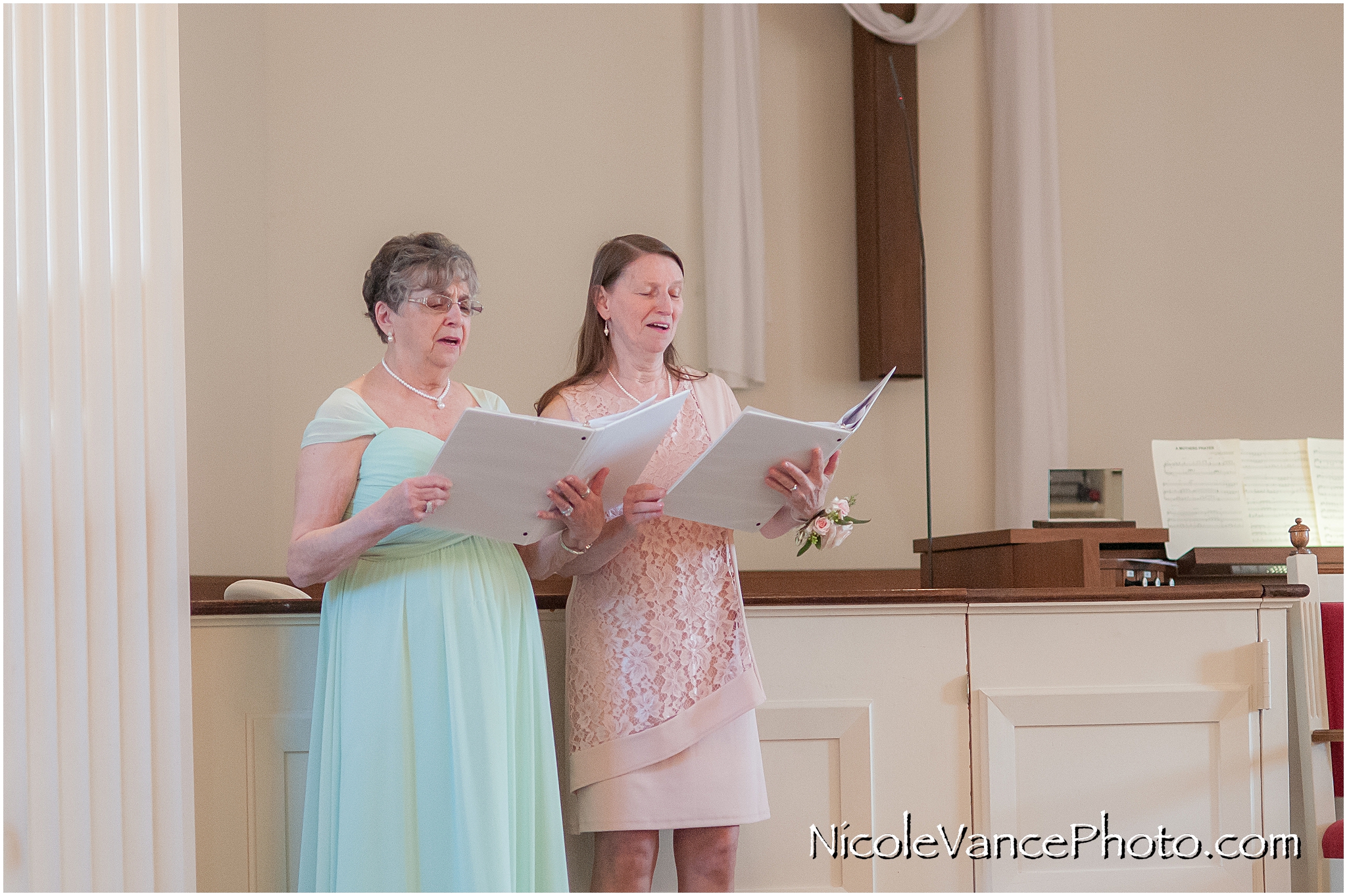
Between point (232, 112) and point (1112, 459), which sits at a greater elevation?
point (232, 112)

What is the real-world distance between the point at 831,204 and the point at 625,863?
3.38 m

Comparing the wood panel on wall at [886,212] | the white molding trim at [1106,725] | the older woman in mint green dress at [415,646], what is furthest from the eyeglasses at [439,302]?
the wood panel on wall at [886,212]

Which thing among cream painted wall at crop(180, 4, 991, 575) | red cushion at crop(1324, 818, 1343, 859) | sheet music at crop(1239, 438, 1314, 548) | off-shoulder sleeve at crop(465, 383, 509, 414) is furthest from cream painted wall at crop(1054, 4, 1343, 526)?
off-shoulder sleeve at crop(465, 383, 509, 414)

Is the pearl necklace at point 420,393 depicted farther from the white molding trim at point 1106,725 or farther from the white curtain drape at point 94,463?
the white molding trim at point 1106,725

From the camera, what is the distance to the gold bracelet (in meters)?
→ 2.24

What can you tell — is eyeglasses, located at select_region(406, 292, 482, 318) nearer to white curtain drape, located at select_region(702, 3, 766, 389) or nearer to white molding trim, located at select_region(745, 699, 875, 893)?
white molding trim, located at select_region(745, 699, 875, 893)

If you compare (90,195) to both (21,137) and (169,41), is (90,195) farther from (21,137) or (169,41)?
(169,41)

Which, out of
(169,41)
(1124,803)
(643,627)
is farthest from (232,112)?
(1124,803)

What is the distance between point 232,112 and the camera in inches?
181

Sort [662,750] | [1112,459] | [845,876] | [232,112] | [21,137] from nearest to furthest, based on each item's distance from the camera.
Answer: [21,137] < [662,750] < [845,876] < [232,112] < [1112,459]

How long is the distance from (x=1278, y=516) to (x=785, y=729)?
6.45 ft

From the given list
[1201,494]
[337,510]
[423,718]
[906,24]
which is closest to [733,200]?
[906,24]
